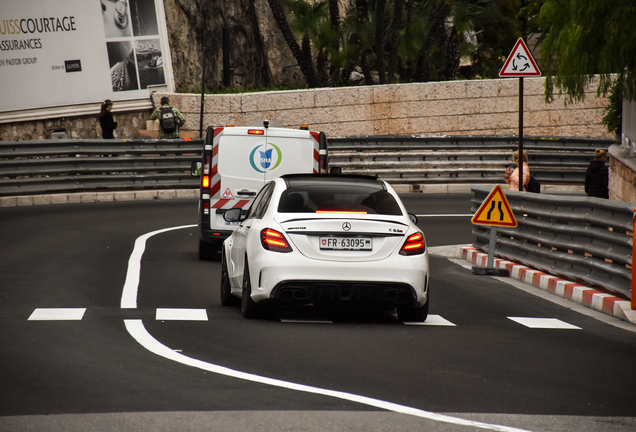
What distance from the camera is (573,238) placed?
41.4 feet

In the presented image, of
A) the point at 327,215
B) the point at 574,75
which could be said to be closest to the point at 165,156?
the point at 574,75

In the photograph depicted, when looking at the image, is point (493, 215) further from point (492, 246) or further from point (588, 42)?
point (588, 42)

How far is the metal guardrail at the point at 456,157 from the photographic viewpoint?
2808 centimetres

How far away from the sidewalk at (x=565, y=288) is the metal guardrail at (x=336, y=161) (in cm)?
1182

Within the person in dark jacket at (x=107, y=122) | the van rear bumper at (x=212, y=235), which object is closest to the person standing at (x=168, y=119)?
A: the person in dark jacket at (x=107, y=122)

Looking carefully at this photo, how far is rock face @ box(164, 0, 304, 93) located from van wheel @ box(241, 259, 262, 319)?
79.1ft

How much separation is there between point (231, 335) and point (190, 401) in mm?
2595

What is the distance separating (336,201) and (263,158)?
215 inches

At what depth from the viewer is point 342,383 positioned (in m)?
6.65

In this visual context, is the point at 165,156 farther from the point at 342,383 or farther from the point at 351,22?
the point at 342,383

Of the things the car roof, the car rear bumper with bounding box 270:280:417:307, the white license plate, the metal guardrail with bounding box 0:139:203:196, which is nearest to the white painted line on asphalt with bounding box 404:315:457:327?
the car rear bumper with bounding box 270:280:417:307

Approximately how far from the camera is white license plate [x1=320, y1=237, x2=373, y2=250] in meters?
9.25

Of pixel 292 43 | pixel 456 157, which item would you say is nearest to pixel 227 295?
pixel 456 157

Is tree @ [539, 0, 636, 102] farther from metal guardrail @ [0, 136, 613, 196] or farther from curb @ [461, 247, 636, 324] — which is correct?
metal guardrail @ [0, 136, 613, 196]
